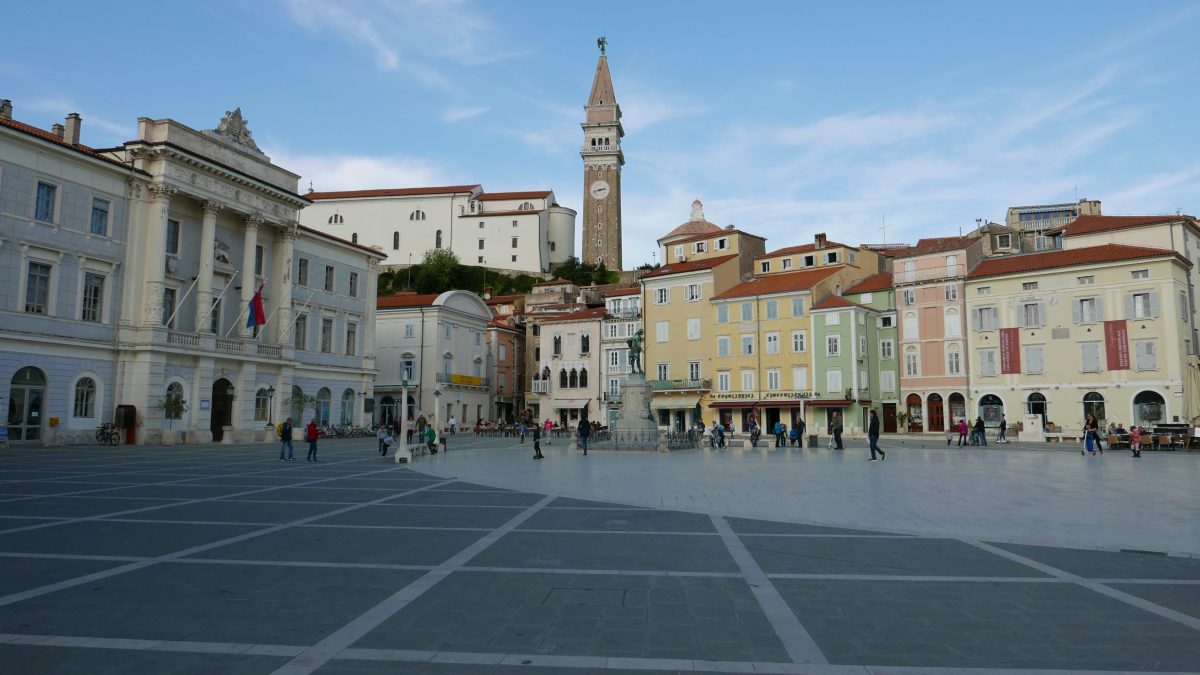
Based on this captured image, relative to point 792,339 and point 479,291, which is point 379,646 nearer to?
point 792,339

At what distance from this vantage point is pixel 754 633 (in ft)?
19.0

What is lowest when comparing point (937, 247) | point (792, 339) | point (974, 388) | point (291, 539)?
point (291, 539)

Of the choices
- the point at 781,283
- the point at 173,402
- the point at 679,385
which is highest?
the point at 781,283

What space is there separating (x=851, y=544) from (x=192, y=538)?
28.0 ft

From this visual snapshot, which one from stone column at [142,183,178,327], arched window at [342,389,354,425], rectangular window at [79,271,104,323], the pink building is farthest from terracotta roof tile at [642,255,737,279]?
rectangular window at [79,271,104,323]

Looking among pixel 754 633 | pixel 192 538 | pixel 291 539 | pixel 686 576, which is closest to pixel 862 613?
pixel 754 633

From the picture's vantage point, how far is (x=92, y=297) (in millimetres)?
36469

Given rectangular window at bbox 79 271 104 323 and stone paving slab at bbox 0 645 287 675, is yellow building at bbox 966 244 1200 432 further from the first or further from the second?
rectangular window at bbox 79 271 104 323

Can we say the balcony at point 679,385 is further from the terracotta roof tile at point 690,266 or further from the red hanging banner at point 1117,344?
the red hanging banner at point 1117,344

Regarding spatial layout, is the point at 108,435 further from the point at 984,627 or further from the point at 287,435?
the point at 984,627

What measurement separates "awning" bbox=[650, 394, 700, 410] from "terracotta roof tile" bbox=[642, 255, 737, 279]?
33.2ft

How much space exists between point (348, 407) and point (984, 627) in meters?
Result: 52.9

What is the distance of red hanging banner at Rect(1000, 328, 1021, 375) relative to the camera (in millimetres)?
51281

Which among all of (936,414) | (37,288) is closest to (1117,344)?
(936,414)
